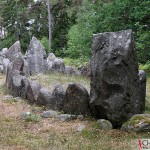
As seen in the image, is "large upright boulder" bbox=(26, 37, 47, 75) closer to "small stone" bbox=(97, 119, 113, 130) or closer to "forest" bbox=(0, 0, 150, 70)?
"forest" bbox=(0, 0, 150, 70)

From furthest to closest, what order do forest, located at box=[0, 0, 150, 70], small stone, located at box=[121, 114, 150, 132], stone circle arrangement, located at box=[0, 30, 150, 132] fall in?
forest, located at box=[0, 0, 150, 70]
stone circle arrangement, located at box=[0, 30, 150, 132]
small stone, located at box=[121, 114, 150, 132]

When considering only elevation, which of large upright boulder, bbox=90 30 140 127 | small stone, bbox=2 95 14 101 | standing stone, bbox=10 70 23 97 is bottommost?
small stone, bbox=2 95 14 101

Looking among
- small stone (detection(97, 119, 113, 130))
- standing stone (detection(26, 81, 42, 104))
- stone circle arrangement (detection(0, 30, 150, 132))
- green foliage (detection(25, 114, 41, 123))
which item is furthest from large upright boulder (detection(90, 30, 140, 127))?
standing stone (detection(26, 81, 42, 104))

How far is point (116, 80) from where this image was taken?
28.1 feet

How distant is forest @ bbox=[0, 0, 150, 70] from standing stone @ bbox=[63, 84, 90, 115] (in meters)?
7.85

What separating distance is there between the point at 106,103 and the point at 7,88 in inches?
271

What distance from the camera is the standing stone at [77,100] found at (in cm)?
944

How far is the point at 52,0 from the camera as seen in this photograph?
1385 inches

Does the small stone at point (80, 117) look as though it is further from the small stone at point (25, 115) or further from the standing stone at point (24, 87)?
the standing stone at point (24, 87)

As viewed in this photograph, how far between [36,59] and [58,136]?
451 inches

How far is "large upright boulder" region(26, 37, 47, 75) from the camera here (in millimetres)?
18625

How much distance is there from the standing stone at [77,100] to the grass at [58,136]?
433mm

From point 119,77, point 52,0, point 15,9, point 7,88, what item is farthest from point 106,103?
point 15,9

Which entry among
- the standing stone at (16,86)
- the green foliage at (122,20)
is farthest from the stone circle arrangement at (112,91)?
the green foliage at (122,20)
